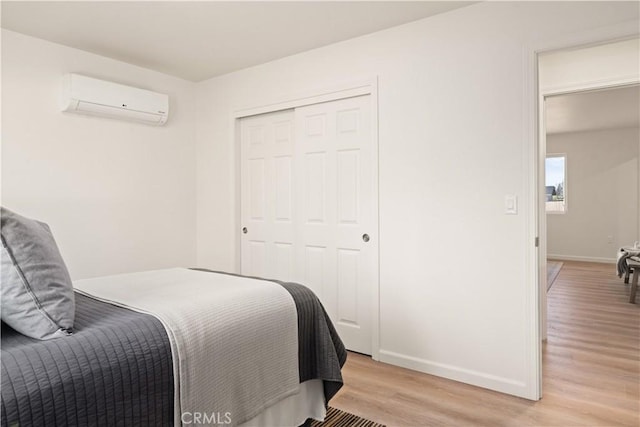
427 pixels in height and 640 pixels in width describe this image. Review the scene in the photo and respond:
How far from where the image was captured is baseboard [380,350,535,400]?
2.41 meters

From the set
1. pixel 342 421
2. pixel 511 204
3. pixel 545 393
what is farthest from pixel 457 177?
pixel 342 421

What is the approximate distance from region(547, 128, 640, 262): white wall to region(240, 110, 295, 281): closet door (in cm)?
682

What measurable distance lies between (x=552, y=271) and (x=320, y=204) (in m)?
5.22

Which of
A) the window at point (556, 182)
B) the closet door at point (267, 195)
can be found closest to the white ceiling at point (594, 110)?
the window at point (556, 182)

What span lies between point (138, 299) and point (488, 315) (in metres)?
1.97

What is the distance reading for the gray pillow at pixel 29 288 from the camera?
3.97 feet

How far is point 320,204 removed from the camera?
10.7 ft

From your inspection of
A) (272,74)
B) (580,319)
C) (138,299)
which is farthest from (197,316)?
(580,319)

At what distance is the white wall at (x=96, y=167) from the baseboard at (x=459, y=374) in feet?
7.43

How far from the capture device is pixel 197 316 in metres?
1.47

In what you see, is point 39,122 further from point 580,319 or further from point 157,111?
point 580,319

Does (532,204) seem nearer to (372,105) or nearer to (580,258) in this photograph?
(372,105)

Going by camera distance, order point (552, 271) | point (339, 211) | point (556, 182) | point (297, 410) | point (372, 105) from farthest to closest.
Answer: point (556, 182)
point (552, 271)
point (339, 211)
point (372, 105)
point (297, 410)

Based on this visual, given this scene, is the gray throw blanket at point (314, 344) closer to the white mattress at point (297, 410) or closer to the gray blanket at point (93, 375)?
the white mattress at point (297, 410)
